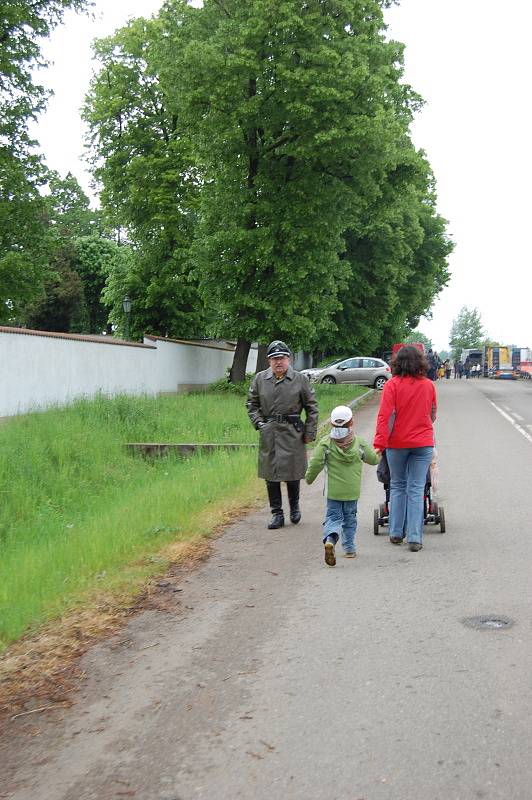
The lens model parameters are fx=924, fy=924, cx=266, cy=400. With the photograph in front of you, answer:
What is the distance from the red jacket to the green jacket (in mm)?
342

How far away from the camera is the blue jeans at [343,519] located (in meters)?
7.77

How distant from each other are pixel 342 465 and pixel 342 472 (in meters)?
0.06

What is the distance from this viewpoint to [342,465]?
25.8 feet

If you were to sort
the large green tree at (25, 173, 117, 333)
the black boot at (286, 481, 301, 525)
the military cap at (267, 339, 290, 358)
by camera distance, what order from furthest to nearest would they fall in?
1. the large green tree at (25, 173, 117, 333)
2. the black boot at (286, 481, 301, 525)
3. the military cap at (267, 339, 290, 358)

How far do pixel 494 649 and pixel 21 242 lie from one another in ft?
88.7

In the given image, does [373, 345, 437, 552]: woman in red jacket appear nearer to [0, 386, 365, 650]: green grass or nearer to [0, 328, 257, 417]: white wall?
[0, 386, 365, 650]: green grass

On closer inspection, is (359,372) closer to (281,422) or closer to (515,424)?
(515,424)

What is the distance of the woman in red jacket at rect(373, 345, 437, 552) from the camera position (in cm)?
820

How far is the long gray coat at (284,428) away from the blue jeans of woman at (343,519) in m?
1.50

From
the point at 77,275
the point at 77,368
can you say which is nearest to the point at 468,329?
the point at 77,275

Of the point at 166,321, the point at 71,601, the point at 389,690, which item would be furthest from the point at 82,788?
the point at 166,321

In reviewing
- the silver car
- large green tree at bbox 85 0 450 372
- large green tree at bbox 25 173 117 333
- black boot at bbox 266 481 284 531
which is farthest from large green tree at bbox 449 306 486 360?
black boot at bbox 266 481 284 531

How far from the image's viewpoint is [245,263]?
29094 millimetres

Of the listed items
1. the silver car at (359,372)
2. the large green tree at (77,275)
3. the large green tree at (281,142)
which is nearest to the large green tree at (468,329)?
the large green tree at (77,275)
